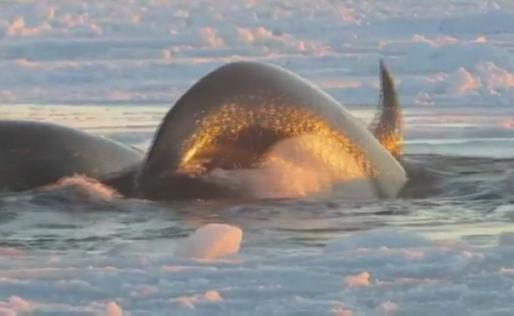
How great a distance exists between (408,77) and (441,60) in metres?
1.32

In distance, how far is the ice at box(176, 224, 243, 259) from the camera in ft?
18.7

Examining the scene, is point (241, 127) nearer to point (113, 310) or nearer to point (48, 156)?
point (48, 156)

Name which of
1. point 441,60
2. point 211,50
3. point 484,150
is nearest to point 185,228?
point 484,150

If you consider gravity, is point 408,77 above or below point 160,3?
below

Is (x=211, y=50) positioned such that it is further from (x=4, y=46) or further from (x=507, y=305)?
(x=507, y=305)

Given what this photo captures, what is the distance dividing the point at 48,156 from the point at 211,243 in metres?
2.53

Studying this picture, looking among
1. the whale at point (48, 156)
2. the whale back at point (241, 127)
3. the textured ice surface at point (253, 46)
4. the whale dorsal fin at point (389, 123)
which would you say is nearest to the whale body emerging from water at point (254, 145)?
the whale back at point (241, 127)

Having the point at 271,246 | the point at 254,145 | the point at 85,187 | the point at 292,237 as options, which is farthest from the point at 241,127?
the point at 271,246

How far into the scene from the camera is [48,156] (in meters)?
8.05

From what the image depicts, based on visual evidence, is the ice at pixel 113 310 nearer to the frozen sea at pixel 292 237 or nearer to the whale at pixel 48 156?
the frozen sea at pixel 292 237

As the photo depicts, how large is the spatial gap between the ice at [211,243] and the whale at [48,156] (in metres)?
2.25

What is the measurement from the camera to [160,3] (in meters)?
29.7

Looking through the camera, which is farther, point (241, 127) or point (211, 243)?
point (241, 127)

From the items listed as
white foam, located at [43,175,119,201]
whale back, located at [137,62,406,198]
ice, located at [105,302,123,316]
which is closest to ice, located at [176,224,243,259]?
ice, located at [105,302,123,316]
